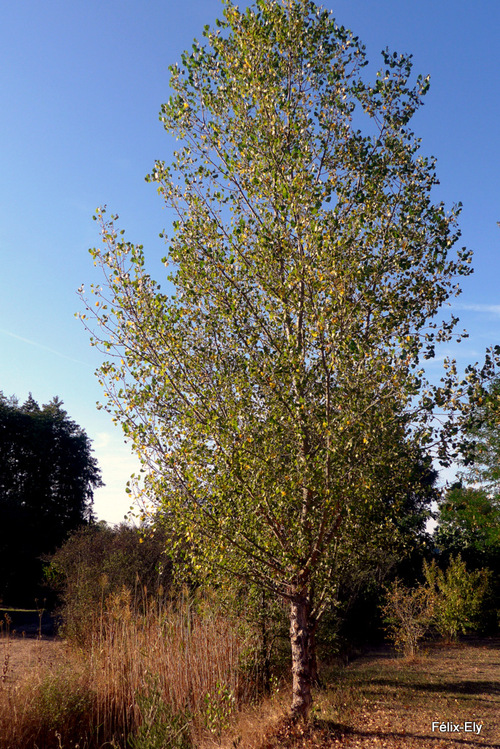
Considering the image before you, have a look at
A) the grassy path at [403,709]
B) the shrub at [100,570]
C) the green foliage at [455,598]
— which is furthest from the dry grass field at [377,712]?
the green foliage at [455,598]

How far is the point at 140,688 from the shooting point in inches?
278

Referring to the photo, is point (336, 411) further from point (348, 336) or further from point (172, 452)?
point (172, 452)

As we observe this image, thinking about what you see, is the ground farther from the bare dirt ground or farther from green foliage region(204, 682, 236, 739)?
green foliage region(204, 682, 236, 739)

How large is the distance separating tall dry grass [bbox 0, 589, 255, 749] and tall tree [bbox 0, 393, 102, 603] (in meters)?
17.8

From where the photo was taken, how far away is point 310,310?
6.03 m

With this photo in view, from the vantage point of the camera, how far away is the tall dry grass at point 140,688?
20.1ft

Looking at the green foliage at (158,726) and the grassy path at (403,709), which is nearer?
the green foliage at (158,726)

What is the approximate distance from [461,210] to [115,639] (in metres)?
7.19

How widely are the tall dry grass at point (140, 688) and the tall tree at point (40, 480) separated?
1782 cm

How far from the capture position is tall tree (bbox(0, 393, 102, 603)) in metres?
24.2

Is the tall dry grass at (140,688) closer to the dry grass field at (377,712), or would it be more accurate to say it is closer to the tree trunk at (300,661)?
the dry grass field at (377,712)

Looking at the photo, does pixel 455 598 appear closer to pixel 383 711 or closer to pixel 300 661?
pixel 383 711

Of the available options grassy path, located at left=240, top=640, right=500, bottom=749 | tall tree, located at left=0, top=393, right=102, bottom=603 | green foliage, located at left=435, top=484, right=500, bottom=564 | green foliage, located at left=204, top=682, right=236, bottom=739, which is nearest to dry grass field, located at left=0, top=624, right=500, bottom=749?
grassy path, located at left=240, top=640, right=500, bottom=749

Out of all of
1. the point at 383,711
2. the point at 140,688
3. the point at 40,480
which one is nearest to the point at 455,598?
the point at 383,711
